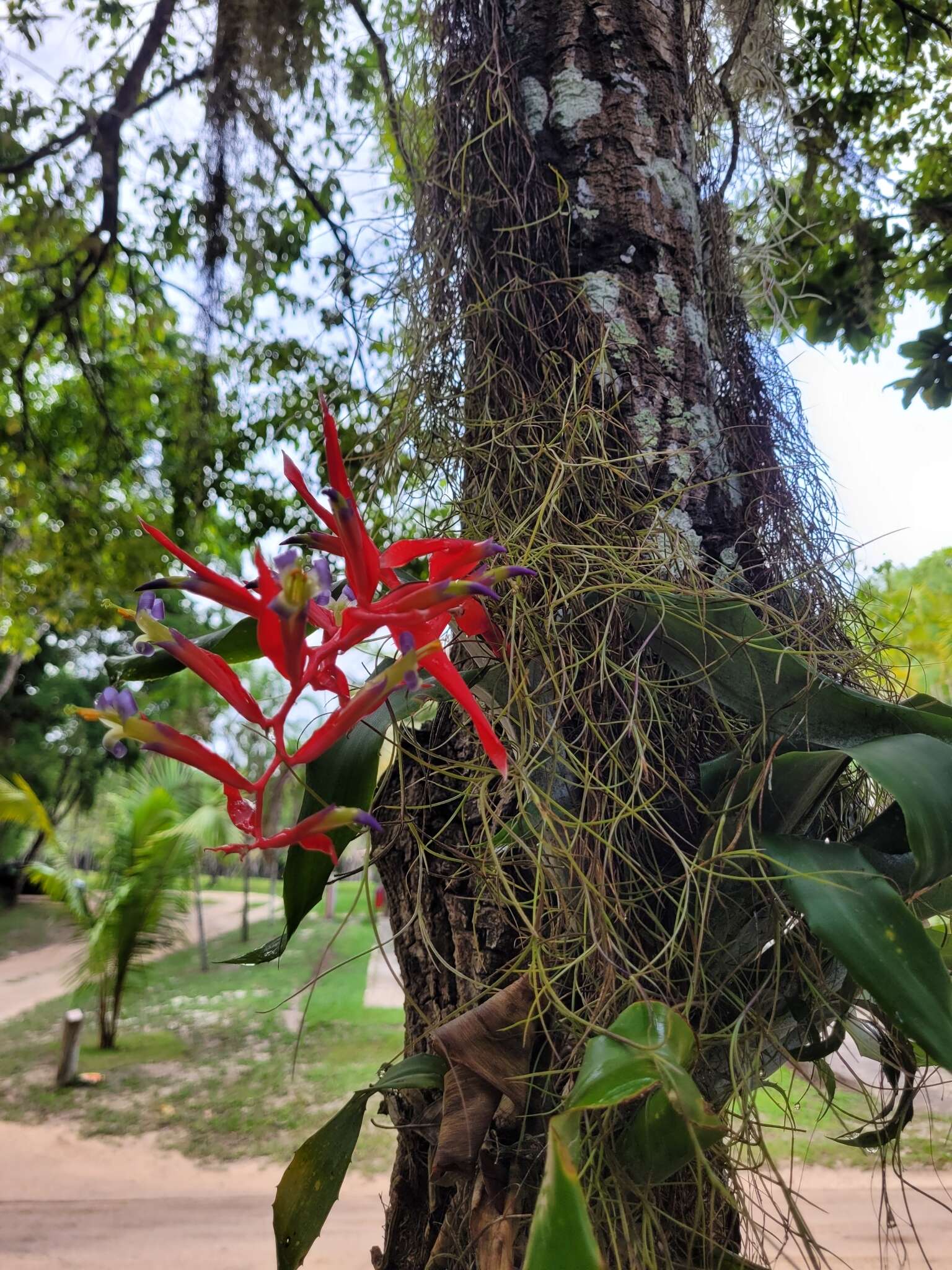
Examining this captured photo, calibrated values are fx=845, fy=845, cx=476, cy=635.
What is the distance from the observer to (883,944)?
0.29 metres

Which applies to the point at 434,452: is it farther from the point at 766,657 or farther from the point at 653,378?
the point at 766,657

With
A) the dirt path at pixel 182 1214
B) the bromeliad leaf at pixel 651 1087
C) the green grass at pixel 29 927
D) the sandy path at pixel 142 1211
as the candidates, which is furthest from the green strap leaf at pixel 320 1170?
the green grass at pixel 29 927

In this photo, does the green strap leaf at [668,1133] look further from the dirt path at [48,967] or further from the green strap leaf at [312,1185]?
the dirt path at [48,967]

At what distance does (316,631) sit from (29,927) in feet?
20.7

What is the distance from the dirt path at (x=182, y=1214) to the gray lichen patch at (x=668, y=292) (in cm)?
101

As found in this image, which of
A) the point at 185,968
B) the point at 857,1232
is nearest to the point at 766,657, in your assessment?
the point at 857,1232

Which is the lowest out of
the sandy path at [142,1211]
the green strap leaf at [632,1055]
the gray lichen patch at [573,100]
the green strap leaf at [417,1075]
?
the sandy path at [142,1211]

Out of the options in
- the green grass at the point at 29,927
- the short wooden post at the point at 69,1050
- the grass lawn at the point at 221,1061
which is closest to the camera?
the grass lawn at the point at 221,1061

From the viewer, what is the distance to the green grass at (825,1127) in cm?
42

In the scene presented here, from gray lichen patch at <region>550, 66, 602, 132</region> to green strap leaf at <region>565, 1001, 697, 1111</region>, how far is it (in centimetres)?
52

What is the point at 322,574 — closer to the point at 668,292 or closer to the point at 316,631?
the point at 316,631

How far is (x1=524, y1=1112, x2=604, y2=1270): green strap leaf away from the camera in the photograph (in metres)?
0.23

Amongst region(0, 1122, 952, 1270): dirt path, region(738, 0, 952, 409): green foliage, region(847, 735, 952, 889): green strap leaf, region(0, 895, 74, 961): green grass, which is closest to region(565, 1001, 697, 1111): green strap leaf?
region(847, 735, 952, 889): green strap leaf

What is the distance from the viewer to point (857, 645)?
492 mm
